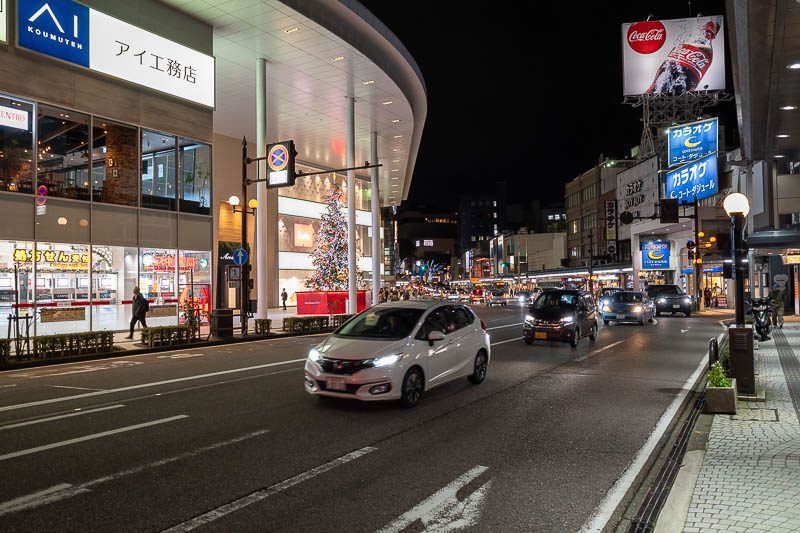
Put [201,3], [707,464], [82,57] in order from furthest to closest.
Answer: [201,3]
[82,57]
[707,464]

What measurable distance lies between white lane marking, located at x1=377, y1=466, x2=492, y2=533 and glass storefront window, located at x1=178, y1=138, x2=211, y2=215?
22266 millimetres

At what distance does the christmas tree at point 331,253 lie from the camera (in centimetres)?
4272

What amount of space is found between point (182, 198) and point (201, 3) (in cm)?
803

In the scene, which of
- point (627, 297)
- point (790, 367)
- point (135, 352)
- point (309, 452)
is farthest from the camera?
point (627, 297)

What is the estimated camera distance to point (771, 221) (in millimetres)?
30688

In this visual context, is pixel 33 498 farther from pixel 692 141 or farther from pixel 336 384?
pixel 692 141

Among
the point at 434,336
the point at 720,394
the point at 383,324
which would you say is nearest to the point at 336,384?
the point at 383,324

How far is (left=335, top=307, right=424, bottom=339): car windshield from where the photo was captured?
29.9 feet

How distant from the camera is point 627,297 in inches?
1088

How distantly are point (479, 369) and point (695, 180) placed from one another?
33823 millimetres

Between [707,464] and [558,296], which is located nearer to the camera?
[707,464]

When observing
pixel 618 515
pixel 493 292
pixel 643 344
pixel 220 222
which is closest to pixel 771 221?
pixel 643 344

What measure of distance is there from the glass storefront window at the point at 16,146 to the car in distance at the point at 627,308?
82.3ft

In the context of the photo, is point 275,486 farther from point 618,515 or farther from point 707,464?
point 707,464
